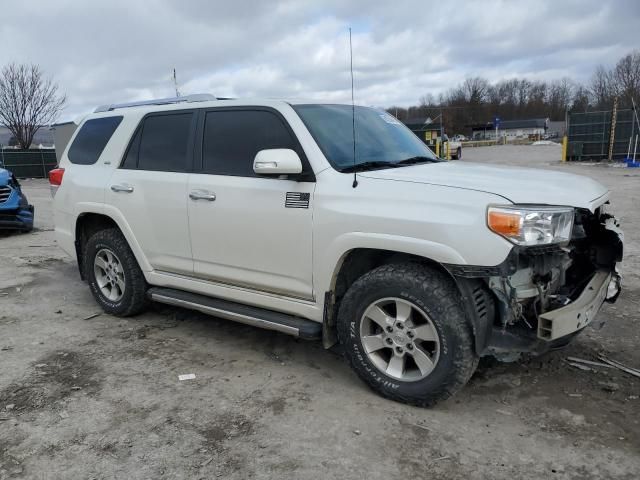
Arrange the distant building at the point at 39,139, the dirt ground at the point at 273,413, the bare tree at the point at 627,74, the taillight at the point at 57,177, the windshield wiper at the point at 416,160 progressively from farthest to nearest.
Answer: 1. the bare tree at the point at 627,74
2. the distant building at the point at 39,139
3. the taillight at the point at 57,177
4. the windshield wiper at the point at 416,160
5. the dirt ground at the point at 273,413

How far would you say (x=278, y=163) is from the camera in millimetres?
3418

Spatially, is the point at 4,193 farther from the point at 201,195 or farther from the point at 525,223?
the point at 525,223

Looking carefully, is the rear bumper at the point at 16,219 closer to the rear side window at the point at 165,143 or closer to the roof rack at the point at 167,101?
the roof rack at the point at 167,101

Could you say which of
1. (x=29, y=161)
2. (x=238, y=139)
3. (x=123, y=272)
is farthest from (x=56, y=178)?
(x=29, y=161)

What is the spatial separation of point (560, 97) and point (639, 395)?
126064 mm

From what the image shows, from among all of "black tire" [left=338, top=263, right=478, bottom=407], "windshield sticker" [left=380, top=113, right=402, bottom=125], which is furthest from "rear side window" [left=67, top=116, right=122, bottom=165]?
"black tire" [left=338, top=263, right=478, bottom=407]

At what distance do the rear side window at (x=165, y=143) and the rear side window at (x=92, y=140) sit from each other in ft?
1.68

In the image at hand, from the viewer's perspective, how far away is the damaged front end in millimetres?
3018

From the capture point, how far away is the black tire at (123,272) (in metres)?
4.88

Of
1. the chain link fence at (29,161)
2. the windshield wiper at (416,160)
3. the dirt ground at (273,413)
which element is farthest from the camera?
the chain link fence at (29,161)

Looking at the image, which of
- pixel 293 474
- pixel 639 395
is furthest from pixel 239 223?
pixel 639 395

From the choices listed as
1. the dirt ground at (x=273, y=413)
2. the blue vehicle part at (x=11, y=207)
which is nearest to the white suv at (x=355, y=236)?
the dirt ground at (x=273, y=413)

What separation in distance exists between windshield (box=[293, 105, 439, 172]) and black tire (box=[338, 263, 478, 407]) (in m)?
0.83

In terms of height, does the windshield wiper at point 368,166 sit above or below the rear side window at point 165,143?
below
